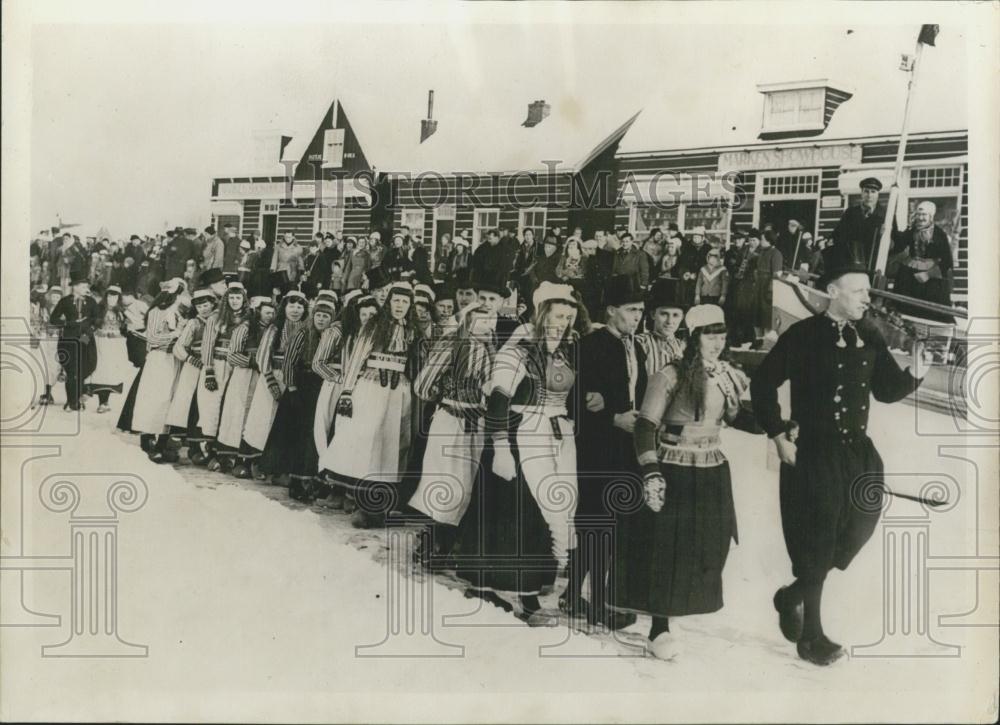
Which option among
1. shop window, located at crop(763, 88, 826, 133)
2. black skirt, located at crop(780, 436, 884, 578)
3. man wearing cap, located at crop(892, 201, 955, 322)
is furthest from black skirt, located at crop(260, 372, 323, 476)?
man wearing cap, located at crop(892, 201, 955, 322)

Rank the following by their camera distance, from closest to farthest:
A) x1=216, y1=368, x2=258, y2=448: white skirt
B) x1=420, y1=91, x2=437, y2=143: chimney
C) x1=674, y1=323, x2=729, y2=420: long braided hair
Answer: x1=674, y1=323, x2=729, y2=420: long braided hair
x1=420, y1=91, x2=437, y2=143: chimney
x1=216, y1=368, x2=258, y2=448: white skirt

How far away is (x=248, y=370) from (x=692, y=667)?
2.37 m

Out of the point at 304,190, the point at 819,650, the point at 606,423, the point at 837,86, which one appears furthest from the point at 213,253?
the point at 819,650

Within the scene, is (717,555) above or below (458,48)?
below

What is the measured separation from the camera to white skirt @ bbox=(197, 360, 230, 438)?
3715mm

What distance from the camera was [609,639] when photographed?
3.56 metres

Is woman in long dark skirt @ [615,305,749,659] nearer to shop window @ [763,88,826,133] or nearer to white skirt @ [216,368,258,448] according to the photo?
shop window @ [763,88,826,133]

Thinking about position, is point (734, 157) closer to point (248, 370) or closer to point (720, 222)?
point (720, 222)

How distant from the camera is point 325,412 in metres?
3.66

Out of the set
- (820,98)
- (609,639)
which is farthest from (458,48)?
(609,639)

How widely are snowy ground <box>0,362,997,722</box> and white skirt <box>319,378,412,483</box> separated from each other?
0.84 feet

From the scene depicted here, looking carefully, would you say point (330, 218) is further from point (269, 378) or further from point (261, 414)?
point (261, 414)

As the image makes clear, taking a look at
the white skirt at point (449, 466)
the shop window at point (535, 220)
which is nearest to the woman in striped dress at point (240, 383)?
the white skirt at point (449, 466)

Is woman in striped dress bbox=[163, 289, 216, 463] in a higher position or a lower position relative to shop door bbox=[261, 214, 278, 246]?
lower
